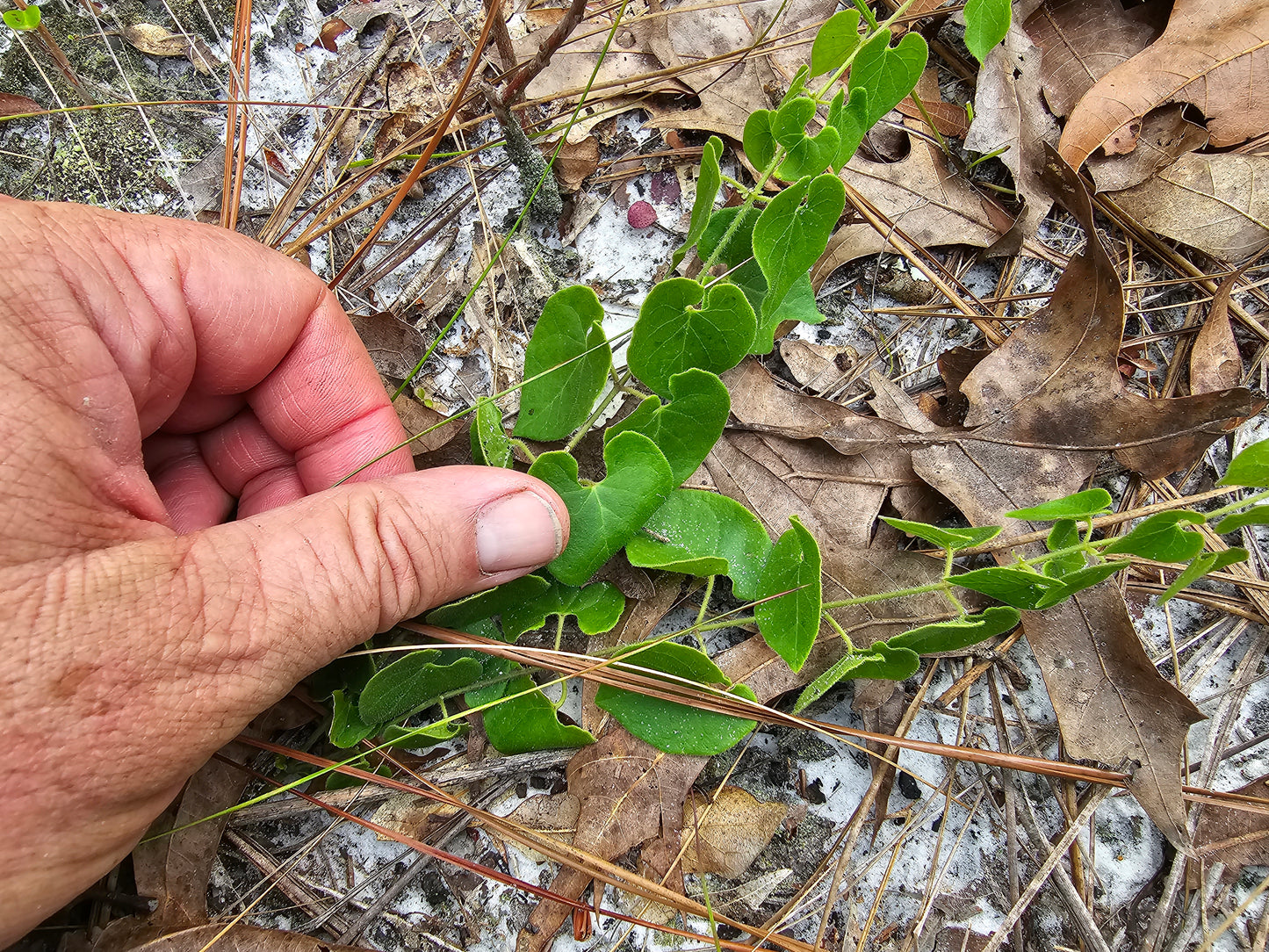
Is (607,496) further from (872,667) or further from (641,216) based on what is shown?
(641,216)

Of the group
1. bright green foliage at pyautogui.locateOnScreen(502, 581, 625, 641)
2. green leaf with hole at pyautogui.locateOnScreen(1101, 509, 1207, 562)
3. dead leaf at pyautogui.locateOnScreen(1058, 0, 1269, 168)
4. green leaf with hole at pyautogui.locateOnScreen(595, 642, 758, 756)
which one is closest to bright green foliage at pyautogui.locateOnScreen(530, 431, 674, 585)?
bright green foliage at pyautogui.locateOnScreen(502, 581, 625, 641)

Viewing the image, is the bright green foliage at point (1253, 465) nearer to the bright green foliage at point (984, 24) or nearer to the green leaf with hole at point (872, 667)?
the green leaf with hole at point (872, 667)

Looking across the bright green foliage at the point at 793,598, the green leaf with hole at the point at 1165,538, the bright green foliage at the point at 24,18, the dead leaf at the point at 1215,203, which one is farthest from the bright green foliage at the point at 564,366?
the bright green foliage at the point at 24,18

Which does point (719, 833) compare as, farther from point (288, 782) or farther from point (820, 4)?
point (820, 4)

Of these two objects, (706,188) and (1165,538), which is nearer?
(1165,538)

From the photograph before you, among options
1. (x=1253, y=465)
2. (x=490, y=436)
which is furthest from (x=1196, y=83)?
(x=490, y=436)

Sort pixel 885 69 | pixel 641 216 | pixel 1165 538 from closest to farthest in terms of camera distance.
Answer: pixel 1165 538 → pixel 885 69 → pixel 641 216

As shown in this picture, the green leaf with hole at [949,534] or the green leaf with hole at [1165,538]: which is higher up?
the green leaf with hole at [949,534]
